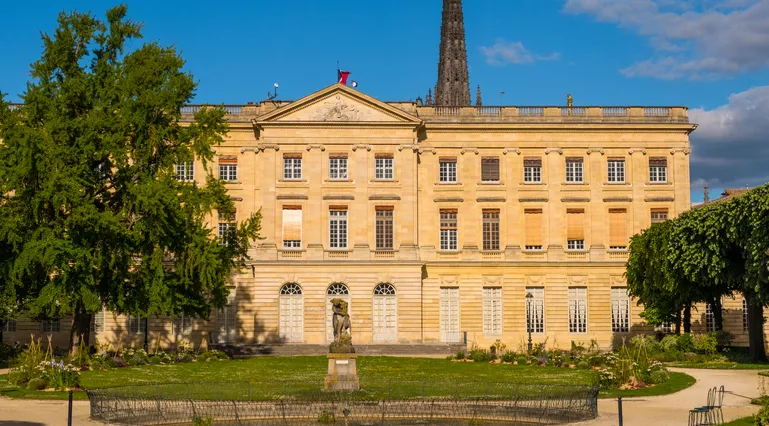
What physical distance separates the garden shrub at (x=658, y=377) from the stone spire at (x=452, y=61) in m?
69.4

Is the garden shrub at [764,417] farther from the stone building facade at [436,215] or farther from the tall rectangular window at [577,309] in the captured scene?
the tall rectangular window at [577,309]

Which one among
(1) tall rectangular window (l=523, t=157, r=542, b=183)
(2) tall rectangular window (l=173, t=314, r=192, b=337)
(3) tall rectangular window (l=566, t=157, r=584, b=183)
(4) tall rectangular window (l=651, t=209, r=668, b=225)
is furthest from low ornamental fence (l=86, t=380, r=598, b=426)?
(4) tall rectangular window (l=651, t=209, r=668, b=225)

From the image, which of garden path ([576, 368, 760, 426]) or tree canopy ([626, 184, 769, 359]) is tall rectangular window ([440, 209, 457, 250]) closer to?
tree canopy ([626, 184, 769, 359])

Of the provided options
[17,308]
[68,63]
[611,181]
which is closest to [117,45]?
[68,63]

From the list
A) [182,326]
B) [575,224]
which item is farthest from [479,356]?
[182,326]

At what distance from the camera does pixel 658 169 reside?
52906 millimetres

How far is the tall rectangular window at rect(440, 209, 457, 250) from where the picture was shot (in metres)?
52.1

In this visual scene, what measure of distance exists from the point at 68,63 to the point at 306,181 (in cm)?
1609

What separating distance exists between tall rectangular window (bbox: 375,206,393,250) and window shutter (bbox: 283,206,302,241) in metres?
3.89

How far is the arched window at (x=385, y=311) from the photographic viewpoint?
5009 centimetres

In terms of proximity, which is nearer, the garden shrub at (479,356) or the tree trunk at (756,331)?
the tree trunk at (756,331)

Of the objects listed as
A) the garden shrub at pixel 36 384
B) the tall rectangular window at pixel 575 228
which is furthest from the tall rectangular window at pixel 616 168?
the garden shrub at pixel 36 384

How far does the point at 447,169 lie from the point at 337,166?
571 cm

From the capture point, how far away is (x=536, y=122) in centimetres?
5256
